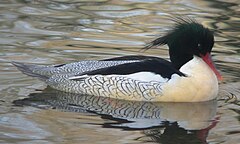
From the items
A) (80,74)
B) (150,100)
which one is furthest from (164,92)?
(80,74)

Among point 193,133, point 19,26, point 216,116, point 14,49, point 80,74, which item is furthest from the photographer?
point 19,26

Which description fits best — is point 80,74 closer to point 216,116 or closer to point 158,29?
point 216,116

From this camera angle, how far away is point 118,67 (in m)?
9.70

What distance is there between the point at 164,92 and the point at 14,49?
2984mm

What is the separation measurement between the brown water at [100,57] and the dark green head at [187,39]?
61 cm

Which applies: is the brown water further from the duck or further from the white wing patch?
the white wing patch

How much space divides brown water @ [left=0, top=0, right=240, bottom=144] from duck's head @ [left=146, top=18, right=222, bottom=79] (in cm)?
54

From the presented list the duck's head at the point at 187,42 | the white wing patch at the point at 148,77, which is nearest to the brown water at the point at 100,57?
the white wing patch at the point at 148,77

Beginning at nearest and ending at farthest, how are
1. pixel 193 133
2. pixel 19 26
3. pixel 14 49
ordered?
pixel 193 133 → pixel 14 49 → pixel 19 26

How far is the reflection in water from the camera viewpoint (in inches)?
335

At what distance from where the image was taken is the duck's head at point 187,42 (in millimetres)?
9680

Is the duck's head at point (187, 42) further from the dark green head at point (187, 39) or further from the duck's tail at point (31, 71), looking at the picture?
the duck's tail at point (31, 71)

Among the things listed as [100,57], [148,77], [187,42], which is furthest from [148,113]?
[100,57]

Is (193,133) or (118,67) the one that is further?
(118,67)
